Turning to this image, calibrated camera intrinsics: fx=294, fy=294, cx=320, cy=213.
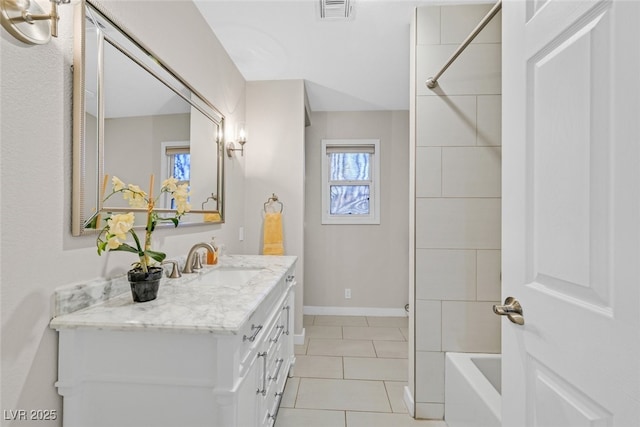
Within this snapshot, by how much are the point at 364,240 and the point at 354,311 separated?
35.0 inches

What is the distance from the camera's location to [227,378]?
0.92m

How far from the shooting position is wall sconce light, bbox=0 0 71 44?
81 centimetres

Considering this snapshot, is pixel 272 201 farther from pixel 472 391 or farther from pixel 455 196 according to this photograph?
pixel 472 391

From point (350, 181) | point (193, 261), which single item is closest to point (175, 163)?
point (193, 261)

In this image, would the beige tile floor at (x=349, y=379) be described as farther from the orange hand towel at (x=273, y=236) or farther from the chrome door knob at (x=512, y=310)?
the chrome door knob at (x=512, y=310)

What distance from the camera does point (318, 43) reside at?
7.50ft

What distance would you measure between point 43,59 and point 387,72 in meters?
2.49

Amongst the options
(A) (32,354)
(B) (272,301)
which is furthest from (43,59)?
(B) (272,301)

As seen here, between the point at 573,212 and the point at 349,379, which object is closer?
the point at 573,212

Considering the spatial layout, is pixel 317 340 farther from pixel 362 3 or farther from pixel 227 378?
pixel 362 3

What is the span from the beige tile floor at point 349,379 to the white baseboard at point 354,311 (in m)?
0.26

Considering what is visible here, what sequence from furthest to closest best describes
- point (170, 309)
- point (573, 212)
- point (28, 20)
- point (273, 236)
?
1. point (273, 236)
2. point (170, 309)
3. point (28, 20)
4. point (573, 212)

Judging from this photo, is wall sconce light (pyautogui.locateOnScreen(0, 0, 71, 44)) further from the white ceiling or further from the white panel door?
the white panel door

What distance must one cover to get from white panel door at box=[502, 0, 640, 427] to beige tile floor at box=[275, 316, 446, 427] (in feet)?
3.73
